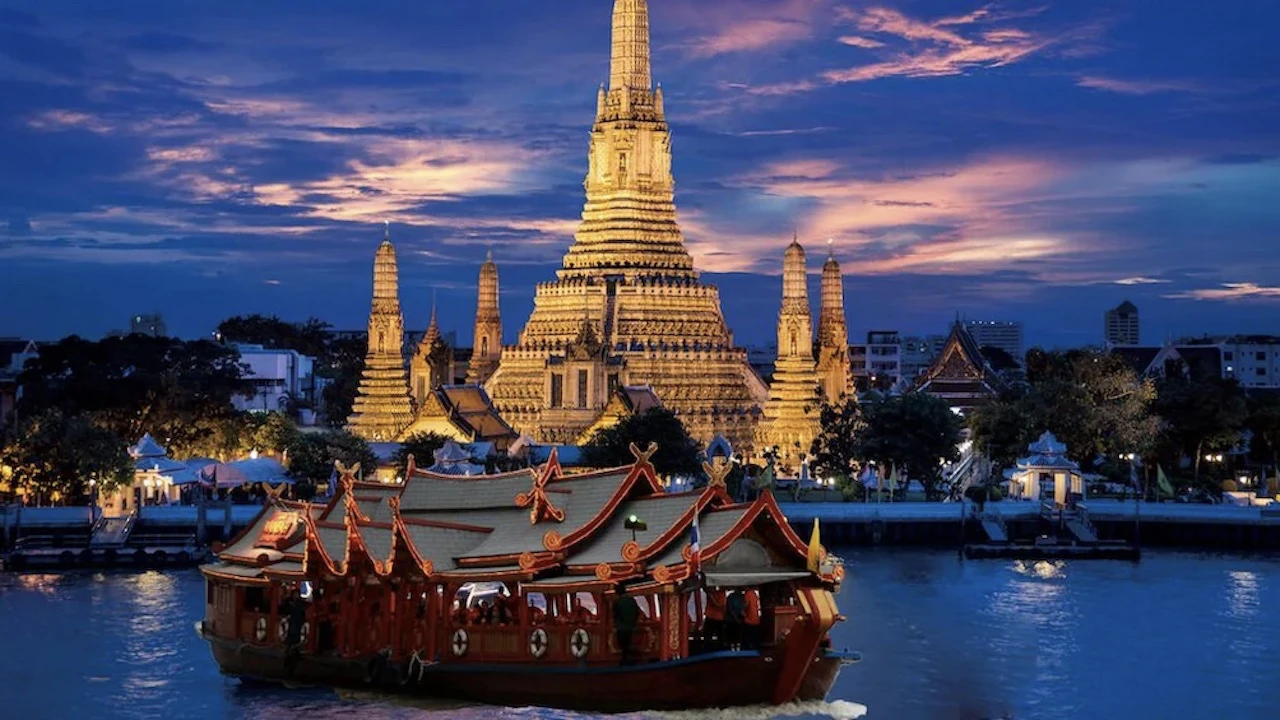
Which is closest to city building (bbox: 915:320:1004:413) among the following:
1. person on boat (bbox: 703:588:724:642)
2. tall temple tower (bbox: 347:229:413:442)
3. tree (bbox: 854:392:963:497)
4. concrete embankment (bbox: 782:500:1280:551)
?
tall temple tower (bbox: 347:229:413:442)

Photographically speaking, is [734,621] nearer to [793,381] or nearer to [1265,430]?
[793,381]

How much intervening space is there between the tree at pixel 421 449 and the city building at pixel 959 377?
32.8 m

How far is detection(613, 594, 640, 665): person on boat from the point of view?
3106cm

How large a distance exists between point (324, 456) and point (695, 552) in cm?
4163

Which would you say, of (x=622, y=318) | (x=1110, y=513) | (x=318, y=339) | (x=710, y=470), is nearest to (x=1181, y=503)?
(x=1110, y=513)

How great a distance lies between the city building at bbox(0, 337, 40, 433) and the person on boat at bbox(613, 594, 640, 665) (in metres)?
43.1

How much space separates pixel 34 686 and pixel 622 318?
1915 inches

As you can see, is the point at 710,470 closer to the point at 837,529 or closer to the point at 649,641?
the point at 649,641

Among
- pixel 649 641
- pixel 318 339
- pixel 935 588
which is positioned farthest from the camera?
pixel 318 339

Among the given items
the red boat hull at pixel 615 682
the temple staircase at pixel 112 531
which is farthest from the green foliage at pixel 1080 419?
the red boat hull at pixel 615 682

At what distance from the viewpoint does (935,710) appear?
3466cm

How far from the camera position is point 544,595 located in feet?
107

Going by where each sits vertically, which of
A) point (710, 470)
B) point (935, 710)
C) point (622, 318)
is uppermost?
point (622, 318)

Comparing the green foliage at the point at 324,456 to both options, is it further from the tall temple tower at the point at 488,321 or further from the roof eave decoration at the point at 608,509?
the roof eave decoration at the point at 608,509
